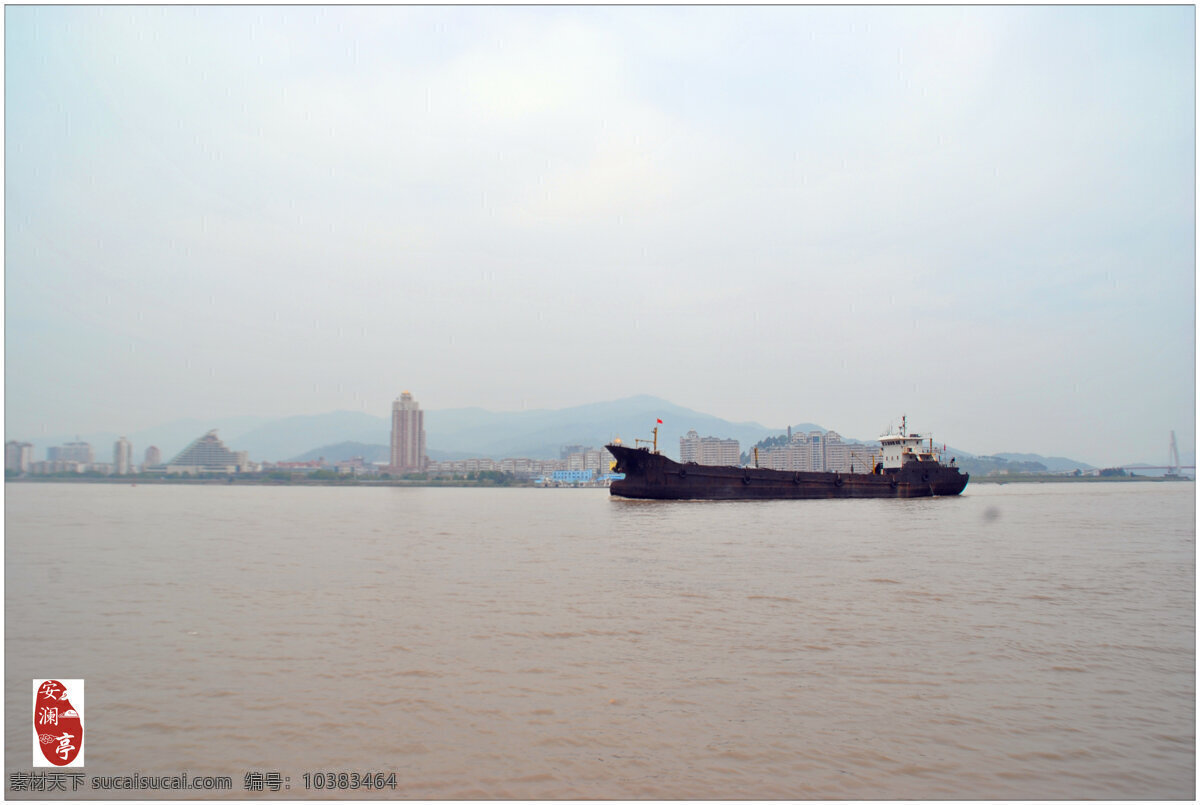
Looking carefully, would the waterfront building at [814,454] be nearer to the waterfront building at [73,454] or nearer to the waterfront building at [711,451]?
the waterfront building at [711,451]

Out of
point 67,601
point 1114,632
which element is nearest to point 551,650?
point 1114,632

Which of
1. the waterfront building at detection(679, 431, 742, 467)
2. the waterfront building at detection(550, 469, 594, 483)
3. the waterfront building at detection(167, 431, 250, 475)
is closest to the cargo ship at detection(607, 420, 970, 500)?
the waterfront building at detection(550, 469, 594, 483)

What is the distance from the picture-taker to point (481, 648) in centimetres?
801

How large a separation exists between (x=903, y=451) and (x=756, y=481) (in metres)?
12.0

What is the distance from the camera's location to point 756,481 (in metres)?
40.9

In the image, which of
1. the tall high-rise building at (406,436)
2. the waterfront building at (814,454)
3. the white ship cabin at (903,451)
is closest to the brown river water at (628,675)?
the white ship cabin at (903,451)

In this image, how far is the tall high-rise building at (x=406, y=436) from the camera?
139 metres

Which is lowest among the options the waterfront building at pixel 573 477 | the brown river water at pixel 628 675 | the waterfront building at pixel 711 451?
the waterfront building at pixel 573 477

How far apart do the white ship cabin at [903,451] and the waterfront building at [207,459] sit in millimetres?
125498

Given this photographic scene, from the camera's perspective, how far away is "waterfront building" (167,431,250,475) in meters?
132

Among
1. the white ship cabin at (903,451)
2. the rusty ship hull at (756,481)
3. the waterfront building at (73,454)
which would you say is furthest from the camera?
the waterfront building at (73,454)

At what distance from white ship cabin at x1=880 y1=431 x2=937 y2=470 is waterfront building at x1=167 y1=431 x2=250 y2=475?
125 m

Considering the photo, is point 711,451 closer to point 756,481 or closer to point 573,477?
point 573,477

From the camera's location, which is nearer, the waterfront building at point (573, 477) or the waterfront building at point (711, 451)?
the waterfront building at point (573, 477)
